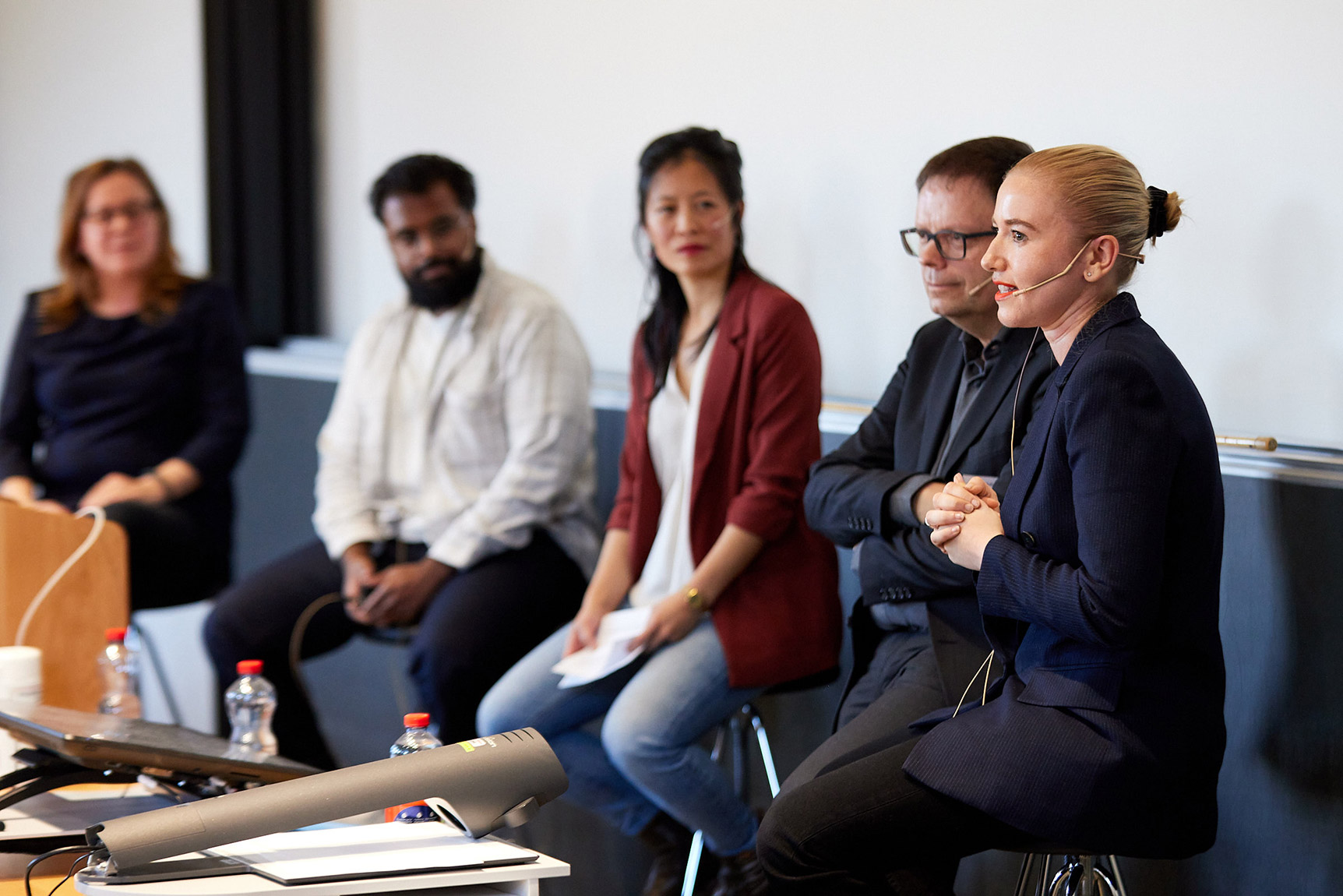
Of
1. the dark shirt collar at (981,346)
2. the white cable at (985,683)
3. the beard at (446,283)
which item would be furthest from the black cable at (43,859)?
the beard at (446,283)

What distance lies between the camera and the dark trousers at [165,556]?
3021 mm

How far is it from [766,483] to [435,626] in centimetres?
80

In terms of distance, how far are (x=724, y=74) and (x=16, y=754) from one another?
206 cm

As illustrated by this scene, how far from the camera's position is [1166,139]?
214 cm

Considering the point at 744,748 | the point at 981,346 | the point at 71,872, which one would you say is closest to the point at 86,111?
the point at 744,748

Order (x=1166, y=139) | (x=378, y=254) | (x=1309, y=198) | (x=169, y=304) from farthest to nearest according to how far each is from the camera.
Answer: (x=378, y=254) → (x=169, y=304) → (x=1166, y=139) → (x=1309, y=198)

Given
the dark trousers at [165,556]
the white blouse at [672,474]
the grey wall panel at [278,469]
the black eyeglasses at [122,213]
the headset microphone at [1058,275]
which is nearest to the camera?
the headset microphone at [1058,275]

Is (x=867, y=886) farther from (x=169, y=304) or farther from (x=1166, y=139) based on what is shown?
(x=169, y=304)

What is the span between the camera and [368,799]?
46.8 inches

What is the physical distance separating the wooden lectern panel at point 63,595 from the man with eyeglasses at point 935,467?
129 centimetres

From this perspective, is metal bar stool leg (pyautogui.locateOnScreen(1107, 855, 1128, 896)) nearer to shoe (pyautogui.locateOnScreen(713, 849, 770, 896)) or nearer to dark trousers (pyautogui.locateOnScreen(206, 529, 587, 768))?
shoe (pyautogui.locateOnScreen(713, 849, 770, 896))

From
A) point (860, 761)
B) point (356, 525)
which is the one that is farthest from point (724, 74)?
point (860, 761)

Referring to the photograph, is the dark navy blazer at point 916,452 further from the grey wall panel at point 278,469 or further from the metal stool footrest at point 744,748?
the grey wall panel at point 278,469

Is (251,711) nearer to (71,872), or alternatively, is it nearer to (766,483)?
(71,872)
